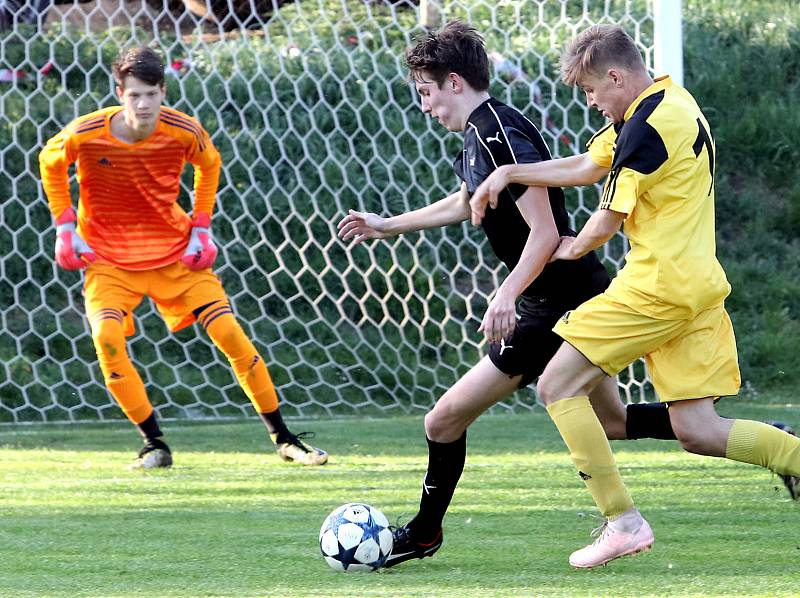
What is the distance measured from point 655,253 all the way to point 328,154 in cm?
614

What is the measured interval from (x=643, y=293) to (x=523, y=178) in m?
0.45

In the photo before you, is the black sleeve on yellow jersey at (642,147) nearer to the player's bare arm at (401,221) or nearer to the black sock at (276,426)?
the player's bare arm at (401,221)

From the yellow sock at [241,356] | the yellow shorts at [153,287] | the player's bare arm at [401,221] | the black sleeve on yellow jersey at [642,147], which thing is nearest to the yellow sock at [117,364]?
the yellow shorts at [153,287]

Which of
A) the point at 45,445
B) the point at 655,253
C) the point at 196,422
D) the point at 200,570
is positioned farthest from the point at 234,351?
the point at 655,253

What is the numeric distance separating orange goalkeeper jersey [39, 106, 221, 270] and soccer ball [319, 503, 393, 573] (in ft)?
8.78

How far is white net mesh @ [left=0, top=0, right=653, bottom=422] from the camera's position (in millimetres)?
8711

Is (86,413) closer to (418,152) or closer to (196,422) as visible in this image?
(196,422)

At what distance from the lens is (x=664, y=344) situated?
3678 mm

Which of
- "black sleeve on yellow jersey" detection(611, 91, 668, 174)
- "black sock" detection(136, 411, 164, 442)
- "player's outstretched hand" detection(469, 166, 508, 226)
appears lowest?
"black sock" detection(136, 411, 164, 442)

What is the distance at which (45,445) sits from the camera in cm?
701

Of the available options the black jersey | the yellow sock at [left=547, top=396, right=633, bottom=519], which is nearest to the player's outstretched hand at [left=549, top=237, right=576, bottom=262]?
the black jersey

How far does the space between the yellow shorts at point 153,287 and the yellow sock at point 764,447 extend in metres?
3.05

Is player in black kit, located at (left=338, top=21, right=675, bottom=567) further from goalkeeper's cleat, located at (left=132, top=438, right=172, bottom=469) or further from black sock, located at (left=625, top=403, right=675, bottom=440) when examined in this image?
goalkeeper's cleat, located at (left=132, top=438, right=172, bottom=469)

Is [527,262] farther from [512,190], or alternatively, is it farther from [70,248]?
[70,248]
